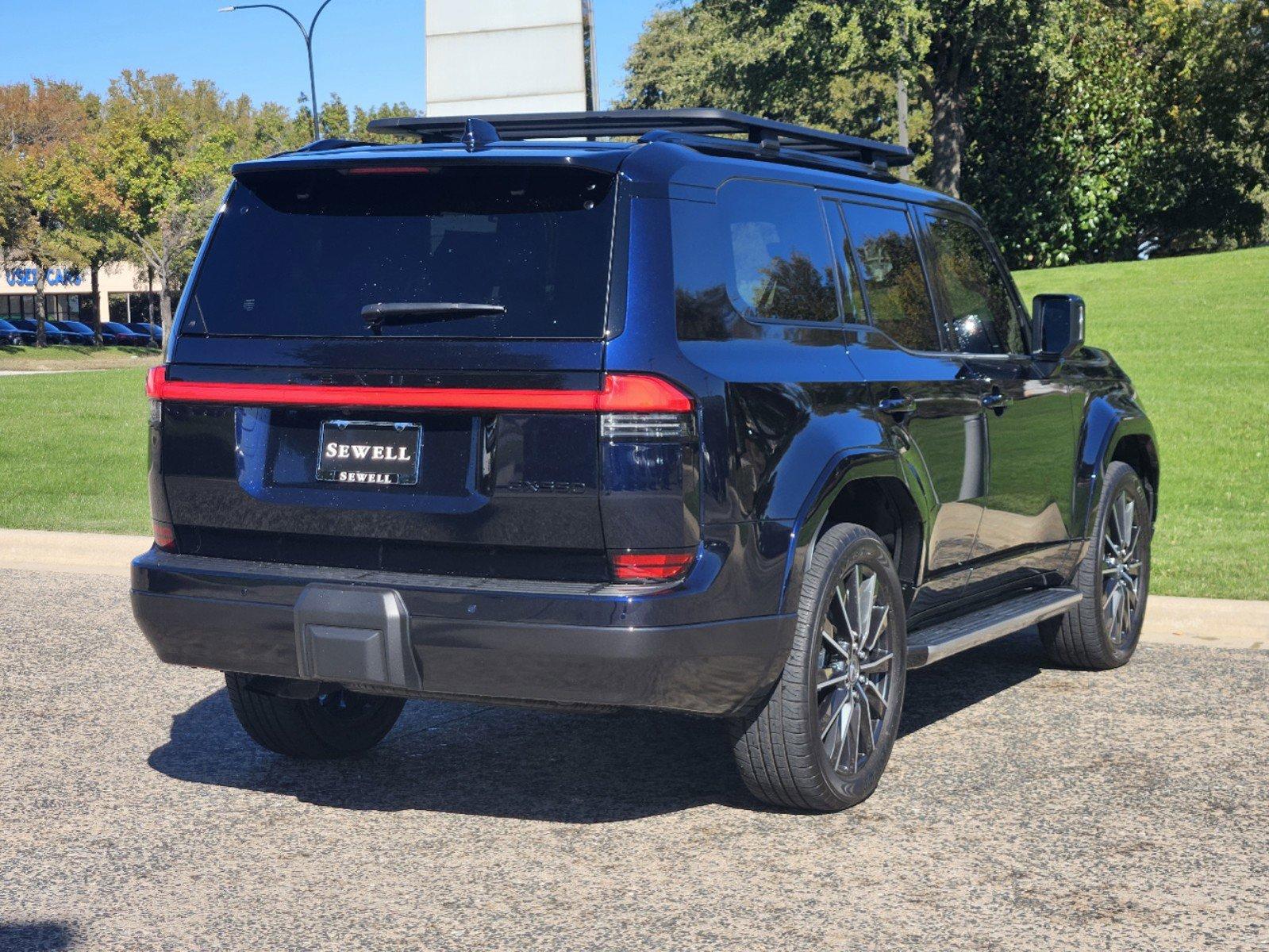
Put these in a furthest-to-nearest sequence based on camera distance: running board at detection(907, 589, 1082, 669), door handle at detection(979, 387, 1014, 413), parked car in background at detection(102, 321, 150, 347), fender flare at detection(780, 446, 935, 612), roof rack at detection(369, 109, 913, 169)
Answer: parked car in background at detection(102, 321, 150, 347)
door handle at detection(979, 387, 1014, 413)
running board at detection(907, 589, 1082, 669)
roof rack at detection(369, 109, 913, 169)
fender flare at detection(780, 446, 935, 612)

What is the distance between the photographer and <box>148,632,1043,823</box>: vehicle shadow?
5164mm

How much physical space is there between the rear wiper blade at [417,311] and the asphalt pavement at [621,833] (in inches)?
53.3

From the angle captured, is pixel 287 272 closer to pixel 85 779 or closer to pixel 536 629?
pixel 536 629

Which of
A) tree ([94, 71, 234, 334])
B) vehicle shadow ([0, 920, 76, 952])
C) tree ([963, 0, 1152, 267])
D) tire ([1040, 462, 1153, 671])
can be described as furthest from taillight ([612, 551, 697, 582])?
tree ([94, 71, 234, 334])

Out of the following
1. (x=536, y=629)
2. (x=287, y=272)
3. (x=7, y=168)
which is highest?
(x=7, y=168)

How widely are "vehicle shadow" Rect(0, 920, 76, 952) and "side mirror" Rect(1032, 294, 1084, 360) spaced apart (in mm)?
4207

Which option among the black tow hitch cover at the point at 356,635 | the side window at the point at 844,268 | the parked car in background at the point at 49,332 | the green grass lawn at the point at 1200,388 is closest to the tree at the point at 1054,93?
the green grass lawn at the point at 1200,388

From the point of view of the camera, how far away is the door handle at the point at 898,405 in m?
5.11

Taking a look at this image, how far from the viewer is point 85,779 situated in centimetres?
547

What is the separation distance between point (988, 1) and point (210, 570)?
24716 millimetres

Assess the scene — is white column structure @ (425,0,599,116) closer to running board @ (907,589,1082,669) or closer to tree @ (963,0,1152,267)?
running board @ (907,589,1082,669)

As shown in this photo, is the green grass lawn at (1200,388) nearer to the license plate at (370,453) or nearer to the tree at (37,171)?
the license plate at (370,453)

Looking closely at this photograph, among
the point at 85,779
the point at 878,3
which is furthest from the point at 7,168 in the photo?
the point at 85,779

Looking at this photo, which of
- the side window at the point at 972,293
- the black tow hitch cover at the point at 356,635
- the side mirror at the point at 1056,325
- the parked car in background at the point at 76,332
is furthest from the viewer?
the parked car in background at the point at 76,332
